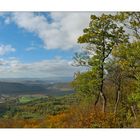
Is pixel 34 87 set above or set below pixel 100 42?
below

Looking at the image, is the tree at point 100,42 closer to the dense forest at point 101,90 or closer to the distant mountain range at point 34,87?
the dense forest at point 101,90

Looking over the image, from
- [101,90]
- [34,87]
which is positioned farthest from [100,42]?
[34,87]

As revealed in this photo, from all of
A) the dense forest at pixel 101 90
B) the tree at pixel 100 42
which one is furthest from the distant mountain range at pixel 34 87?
the tree at pixel 100 42

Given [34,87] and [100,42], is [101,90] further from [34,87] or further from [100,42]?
[34,87]
